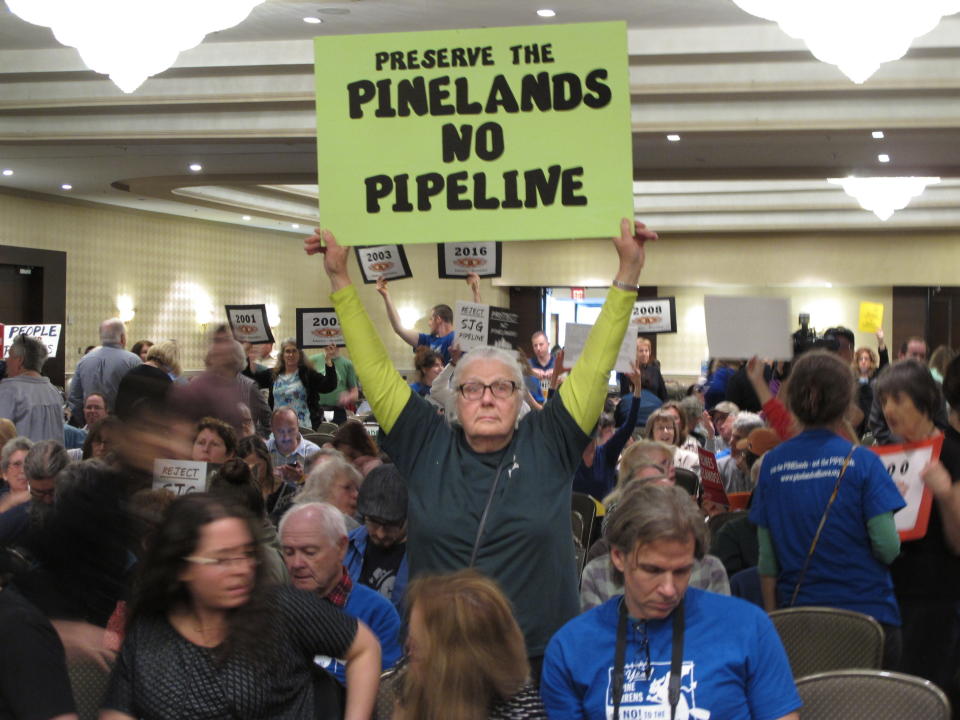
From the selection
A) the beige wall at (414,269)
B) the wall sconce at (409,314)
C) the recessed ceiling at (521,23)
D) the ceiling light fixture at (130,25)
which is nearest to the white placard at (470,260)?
the recessed ceiling at (521,23)

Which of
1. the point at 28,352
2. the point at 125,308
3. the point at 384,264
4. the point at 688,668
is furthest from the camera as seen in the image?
the point at 125,308

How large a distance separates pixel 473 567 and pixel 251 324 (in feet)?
32.4

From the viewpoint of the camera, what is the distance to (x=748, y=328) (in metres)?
5.12

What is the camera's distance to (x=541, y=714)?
230cm

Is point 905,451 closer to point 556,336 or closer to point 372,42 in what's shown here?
point 372,42

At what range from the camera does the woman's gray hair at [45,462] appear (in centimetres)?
498

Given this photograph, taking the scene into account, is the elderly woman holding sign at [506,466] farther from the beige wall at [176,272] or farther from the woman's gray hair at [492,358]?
the beige wall at [176,272]

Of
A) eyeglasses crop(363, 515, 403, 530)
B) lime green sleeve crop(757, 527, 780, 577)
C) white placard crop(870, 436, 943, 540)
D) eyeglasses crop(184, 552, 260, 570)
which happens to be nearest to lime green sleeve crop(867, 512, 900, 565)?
white placard crop(870, 436, 943, 540)

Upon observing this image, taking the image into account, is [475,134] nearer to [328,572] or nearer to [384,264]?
[328,572]

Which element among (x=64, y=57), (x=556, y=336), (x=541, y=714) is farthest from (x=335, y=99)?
(x=556, y=336)

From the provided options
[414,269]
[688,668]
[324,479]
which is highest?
[414,269]

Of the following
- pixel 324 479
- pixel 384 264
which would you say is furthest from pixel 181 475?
pixel 384 264

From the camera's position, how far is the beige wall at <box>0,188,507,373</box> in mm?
17234

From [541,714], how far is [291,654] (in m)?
0.53
